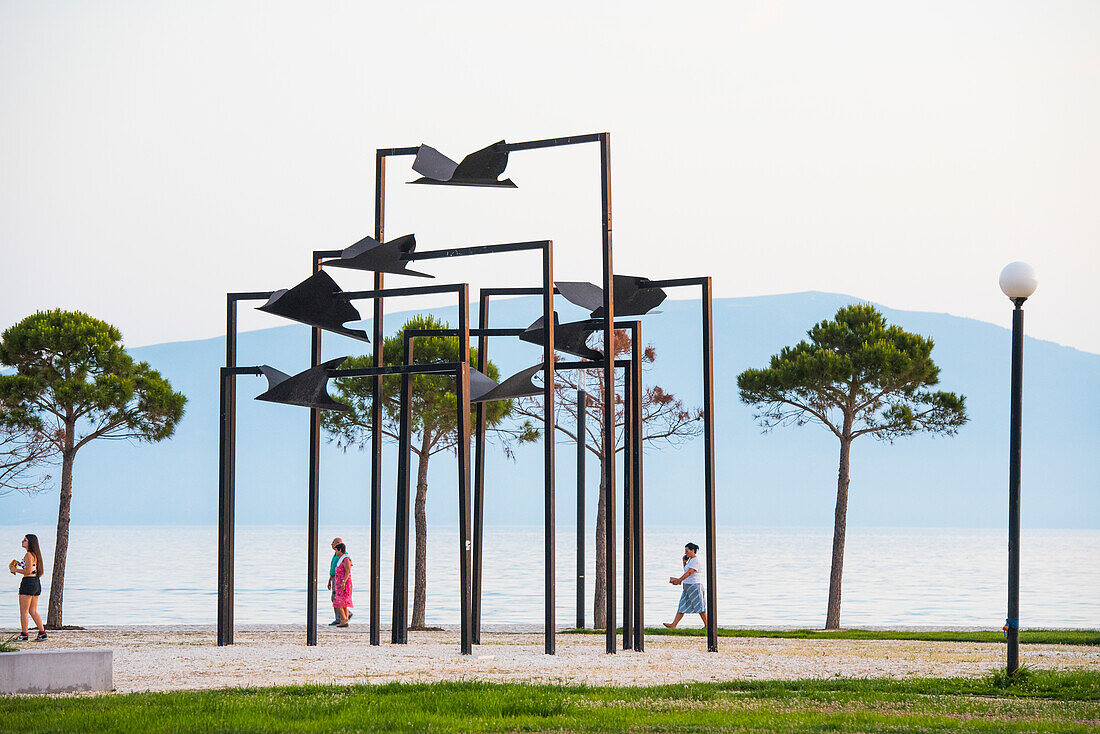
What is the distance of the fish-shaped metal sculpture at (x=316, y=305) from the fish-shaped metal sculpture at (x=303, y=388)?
0.49m

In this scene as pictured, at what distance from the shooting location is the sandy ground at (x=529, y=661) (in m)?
11.0

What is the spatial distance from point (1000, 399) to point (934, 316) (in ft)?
57.0

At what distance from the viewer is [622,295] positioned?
49.8 ft

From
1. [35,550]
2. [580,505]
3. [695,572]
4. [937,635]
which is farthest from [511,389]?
[937,635]

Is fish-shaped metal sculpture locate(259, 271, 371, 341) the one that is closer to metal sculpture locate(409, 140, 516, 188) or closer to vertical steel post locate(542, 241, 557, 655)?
metal sculpture locate(409, 140, 516, 188)

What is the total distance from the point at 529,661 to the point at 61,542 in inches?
465

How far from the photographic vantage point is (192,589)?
4241 centimetres

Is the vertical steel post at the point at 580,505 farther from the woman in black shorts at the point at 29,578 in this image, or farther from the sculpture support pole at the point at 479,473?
the woman in black shorts at the point at 29,578

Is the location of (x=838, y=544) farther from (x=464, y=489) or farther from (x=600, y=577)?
(x=464, y=489)

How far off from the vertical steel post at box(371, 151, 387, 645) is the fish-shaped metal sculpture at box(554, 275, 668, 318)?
220 cm

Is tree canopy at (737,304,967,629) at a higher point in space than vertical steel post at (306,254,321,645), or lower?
higher

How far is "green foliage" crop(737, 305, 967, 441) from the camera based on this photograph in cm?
2252

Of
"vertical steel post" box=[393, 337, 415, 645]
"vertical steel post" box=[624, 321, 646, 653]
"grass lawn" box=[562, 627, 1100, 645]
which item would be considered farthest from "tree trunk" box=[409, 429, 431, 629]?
"vertical steel post" box=[624, 321, 646, 653]

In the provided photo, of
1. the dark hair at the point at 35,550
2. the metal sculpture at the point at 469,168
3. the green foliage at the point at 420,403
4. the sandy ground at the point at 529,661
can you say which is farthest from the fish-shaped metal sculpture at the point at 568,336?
the green foliage at the point at 420,403
